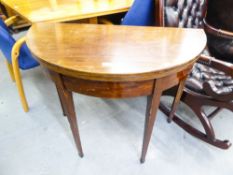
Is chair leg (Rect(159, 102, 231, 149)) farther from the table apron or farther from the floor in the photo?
the table apron

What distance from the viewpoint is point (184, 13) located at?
1441 millimetres

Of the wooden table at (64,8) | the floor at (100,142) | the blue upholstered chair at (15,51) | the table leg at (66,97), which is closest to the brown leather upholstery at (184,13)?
the wooden table at (64,8)

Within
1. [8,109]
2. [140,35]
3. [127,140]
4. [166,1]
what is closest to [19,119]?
[8,109]

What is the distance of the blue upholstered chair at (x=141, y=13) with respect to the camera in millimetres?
1312

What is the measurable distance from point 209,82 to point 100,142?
2.62 feet

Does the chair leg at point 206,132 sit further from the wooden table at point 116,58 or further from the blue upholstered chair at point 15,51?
the blue upholstered chair at point 15,51

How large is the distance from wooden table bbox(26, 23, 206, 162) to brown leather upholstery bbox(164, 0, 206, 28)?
0.35 meters

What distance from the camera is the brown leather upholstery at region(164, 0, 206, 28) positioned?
1.36m

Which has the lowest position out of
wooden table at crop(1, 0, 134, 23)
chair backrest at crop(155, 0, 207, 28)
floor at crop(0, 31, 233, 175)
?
floor at crop(0, 31, 233, 175)

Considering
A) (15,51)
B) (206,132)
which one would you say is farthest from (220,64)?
(15,51)

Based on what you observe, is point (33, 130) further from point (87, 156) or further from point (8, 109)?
point (87, 156)

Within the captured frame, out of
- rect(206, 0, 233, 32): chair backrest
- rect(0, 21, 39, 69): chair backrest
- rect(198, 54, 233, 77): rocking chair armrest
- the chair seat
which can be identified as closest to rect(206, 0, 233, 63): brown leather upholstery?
rect(206, 0, 233, 32): chair backrest

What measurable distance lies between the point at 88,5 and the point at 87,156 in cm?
107

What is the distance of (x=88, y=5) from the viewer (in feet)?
4.94
